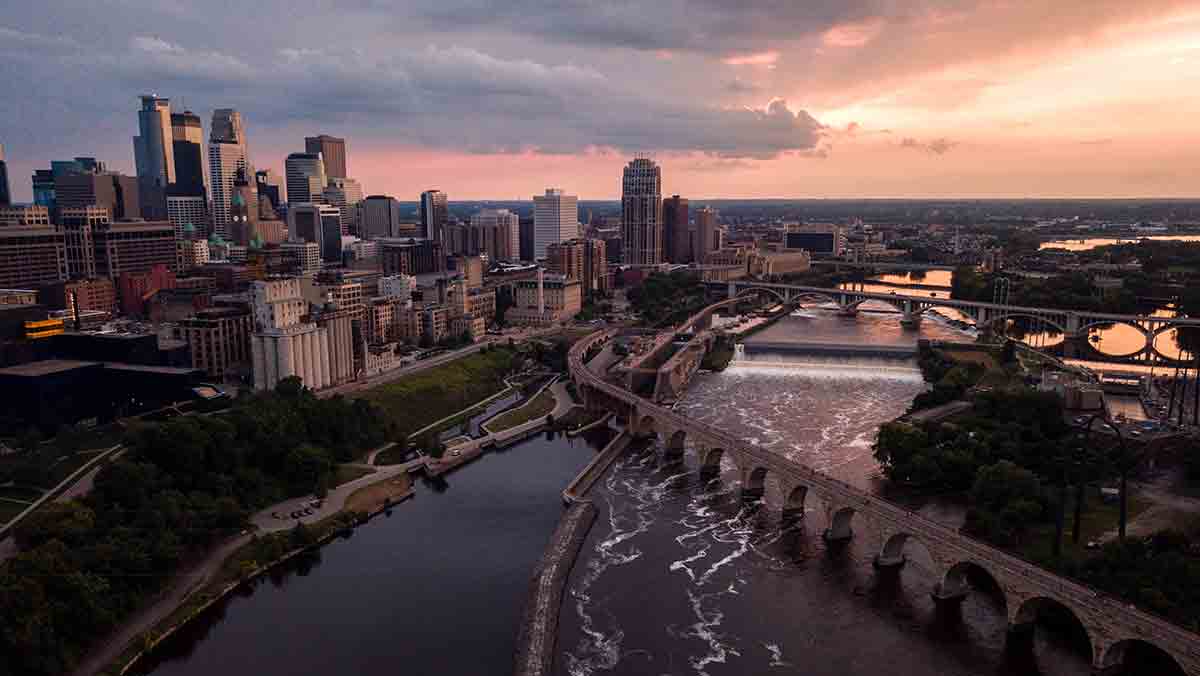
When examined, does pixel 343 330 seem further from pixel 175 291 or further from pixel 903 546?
pixel 903 546

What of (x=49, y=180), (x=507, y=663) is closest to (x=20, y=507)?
(x=507, y=663)

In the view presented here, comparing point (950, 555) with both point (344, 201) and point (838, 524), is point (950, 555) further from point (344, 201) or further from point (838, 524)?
point (344, 201)

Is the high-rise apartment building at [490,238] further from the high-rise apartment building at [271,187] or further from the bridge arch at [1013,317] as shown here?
the bridge arch at [1013,317]

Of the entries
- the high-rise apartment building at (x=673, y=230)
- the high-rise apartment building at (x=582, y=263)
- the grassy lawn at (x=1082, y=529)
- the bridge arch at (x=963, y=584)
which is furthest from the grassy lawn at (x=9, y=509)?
the high-rise apartment building at (x=673, y=230)

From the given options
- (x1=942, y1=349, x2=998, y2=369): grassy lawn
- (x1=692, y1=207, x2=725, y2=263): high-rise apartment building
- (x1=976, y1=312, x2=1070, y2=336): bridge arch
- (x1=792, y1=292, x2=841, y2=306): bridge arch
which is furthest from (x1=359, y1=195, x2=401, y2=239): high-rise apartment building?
(x1=942, y1=349, x2=998, y2=369): grassy lawn

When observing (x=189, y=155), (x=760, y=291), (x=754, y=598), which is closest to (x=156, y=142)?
(x=189, y=155)

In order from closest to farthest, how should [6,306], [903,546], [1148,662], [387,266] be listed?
[1148,662]
[903,546]
[6,306]
[387,266]
